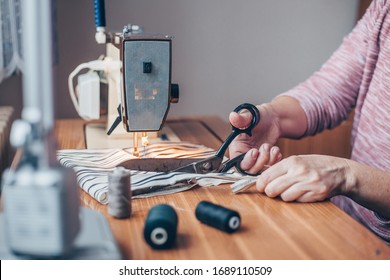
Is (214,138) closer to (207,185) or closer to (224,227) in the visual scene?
(207,185)

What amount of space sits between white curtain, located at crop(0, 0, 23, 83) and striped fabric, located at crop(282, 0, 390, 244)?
3.10 ft

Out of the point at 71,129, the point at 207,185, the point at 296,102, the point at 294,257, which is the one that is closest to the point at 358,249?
the point at 294,257

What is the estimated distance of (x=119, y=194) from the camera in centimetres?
83

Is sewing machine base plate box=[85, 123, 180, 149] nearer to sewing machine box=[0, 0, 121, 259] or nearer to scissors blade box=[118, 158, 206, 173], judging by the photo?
scissors blade box=[118, 158, 206, 173]

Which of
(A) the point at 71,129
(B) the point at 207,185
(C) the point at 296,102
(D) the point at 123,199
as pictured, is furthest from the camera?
(A) the point at 71,129

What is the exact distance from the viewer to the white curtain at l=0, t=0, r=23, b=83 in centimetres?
184

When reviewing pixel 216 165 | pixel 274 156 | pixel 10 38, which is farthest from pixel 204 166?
pixel 10 38

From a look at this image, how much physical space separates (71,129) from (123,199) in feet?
2.54

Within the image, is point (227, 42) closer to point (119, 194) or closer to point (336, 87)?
point (336, 87)

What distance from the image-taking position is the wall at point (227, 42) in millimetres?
1960

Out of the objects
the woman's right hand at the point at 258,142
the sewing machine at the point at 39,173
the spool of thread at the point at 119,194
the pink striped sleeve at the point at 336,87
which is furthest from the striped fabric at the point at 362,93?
the sewing machine at the point at 39,173

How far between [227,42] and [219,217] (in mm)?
1407

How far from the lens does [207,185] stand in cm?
100

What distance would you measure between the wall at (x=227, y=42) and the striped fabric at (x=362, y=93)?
2.18ft
